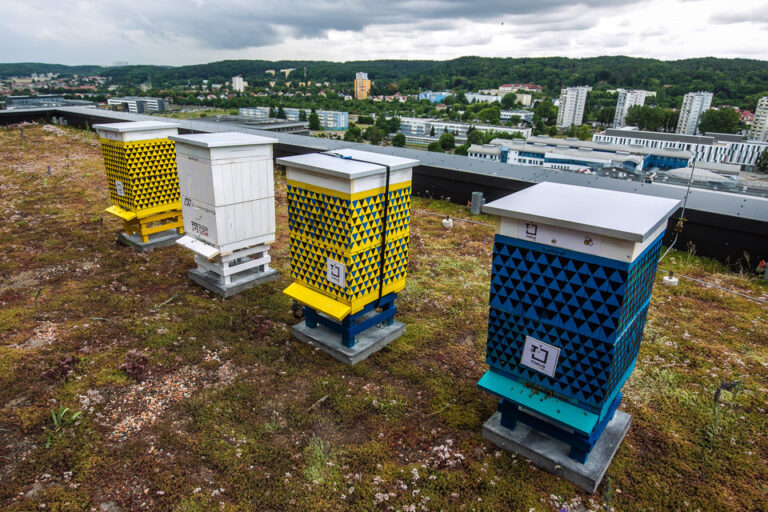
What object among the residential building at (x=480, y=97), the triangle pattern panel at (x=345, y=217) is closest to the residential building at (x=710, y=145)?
the triangle pattern panel at (x=345, y=217)

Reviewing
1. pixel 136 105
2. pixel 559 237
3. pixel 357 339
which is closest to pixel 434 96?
pixel 136 105

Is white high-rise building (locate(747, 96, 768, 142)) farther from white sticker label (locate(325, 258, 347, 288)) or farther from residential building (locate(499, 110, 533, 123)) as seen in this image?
white sticker label (locate(325, 258, 347, 288))

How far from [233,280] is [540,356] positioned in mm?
4966

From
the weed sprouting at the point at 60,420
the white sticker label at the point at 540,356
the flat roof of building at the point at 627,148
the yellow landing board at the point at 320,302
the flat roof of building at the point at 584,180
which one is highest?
the flat roof of building at the point at 584,180

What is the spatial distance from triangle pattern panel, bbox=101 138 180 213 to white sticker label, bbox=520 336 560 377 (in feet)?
22.8

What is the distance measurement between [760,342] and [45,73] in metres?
181

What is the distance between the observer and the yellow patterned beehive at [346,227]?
4484mm

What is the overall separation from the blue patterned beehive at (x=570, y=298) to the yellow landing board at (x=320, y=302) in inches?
68.6

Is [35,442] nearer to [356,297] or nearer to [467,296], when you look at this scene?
[356,297]

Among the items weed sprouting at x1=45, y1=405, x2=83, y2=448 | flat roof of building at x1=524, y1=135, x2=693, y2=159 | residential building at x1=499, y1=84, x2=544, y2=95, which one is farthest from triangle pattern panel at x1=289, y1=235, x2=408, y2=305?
residential building at x1=499, y1=84, x2=544, y2=95

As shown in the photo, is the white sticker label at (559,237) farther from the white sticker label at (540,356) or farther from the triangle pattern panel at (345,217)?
the triangle pattern panel at (345,217)

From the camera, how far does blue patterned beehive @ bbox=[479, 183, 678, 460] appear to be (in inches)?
118

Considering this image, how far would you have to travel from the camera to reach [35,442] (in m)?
3.71

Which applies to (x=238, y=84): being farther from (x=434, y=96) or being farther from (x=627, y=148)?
(x=627, y=148)
